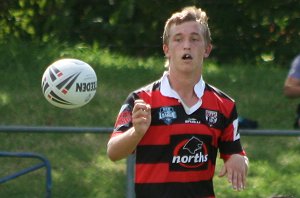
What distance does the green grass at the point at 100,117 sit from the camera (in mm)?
8531

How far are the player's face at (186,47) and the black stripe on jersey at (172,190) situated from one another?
0.58 metres

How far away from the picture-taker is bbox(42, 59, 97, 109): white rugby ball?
21.3 ft

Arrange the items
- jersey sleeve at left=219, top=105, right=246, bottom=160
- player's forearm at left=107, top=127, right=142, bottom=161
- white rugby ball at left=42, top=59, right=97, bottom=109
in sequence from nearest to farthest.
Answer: player's forearm at left=107, top=127, right=142, bottom=161, jersey sleeve at left=219, top=105, right=246, bottom=160, white rugby ball at left=42, top=59, right=97, bottom=109

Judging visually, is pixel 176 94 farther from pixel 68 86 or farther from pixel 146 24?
pixel 146 24

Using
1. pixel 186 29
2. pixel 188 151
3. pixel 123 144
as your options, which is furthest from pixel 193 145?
pixel 186 29

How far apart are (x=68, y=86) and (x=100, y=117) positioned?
3694 millimetres

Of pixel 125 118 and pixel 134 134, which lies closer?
pixel 134 134

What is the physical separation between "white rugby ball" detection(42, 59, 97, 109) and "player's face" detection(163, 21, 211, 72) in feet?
5.11

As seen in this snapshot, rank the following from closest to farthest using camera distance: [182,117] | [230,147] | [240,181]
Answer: [240,181], [182,117], [230,147]

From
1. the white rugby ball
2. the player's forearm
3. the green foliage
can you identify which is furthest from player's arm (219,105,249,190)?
the green foliage

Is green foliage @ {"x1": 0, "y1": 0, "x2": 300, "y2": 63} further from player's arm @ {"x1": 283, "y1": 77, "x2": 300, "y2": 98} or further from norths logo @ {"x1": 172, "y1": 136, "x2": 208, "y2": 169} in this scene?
norths logo @ {"x1": 172, "y1": 136, "x2": 208, "y2": 169}

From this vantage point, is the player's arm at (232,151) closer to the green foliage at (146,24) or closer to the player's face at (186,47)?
the player's face at (186,47)

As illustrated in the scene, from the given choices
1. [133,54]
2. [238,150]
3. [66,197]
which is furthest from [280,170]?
[133,54]

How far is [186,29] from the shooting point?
498 centimetres
